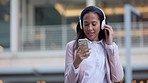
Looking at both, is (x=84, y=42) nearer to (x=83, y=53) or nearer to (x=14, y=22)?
(x=83, y=53)

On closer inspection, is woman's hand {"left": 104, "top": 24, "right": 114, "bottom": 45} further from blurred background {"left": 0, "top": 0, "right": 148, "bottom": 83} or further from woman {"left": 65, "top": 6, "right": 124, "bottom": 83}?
blurred background {"left": 0, "top": 0, "right": 148, "bottom": 83}

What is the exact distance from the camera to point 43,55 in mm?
12117

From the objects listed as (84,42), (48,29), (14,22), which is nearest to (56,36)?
(48,29)

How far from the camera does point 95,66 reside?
178 centimetres

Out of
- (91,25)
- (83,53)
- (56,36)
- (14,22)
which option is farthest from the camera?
(56,36)

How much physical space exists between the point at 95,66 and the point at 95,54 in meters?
0.05

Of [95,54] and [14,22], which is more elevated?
[14,22]

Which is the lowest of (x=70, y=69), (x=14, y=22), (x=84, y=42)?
(x=70, y=69)

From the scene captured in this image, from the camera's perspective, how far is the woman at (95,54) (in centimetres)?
176

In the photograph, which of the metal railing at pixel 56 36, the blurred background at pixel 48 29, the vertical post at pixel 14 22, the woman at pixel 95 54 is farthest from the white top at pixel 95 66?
the vertical post at pixel 14 22

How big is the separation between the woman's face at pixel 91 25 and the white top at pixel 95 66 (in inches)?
1.7

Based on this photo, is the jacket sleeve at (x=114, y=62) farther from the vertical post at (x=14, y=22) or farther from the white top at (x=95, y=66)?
the vertical post at (x=14, y=22)

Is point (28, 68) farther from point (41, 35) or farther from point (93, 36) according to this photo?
point (93, 36)

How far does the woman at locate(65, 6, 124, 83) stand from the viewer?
1760mm
